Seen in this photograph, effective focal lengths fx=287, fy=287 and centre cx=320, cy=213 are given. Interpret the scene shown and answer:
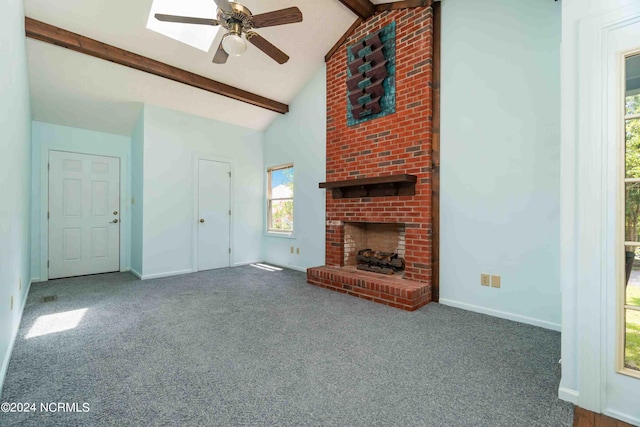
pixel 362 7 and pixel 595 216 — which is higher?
pixel 362 7

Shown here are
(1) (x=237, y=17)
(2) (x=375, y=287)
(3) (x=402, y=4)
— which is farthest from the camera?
(3) (x=402, y=4)

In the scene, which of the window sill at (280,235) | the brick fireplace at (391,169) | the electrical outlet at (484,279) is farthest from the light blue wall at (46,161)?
the electrical outlet at (484,279)

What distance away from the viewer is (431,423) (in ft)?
4.47

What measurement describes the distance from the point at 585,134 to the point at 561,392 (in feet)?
4.47

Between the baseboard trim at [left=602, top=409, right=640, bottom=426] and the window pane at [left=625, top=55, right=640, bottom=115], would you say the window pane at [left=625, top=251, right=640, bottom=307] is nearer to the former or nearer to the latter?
the baseboard trim at [left=602, top=409, right=640, bottom=426]

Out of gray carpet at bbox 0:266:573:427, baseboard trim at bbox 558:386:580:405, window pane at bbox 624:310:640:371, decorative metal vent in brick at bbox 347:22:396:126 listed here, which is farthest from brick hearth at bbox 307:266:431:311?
decorative metal vent in brick at bbox 347:22:396:126

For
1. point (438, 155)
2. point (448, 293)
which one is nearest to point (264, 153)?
point (438, 155)

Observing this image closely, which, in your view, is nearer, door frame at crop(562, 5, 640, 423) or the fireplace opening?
door frame at crop(562, 5, 640, 423)

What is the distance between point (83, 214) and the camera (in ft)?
14.8

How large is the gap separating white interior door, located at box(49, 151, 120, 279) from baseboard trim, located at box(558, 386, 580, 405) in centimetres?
570

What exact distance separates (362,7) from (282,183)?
2926 mm

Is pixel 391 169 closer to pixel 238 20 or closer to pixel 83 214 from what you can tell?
pixel 238 20

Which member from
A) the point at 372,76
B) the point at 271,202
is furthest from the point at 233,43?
the point at 271,202

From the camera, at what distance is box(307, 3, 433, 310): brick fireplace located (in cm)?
313
